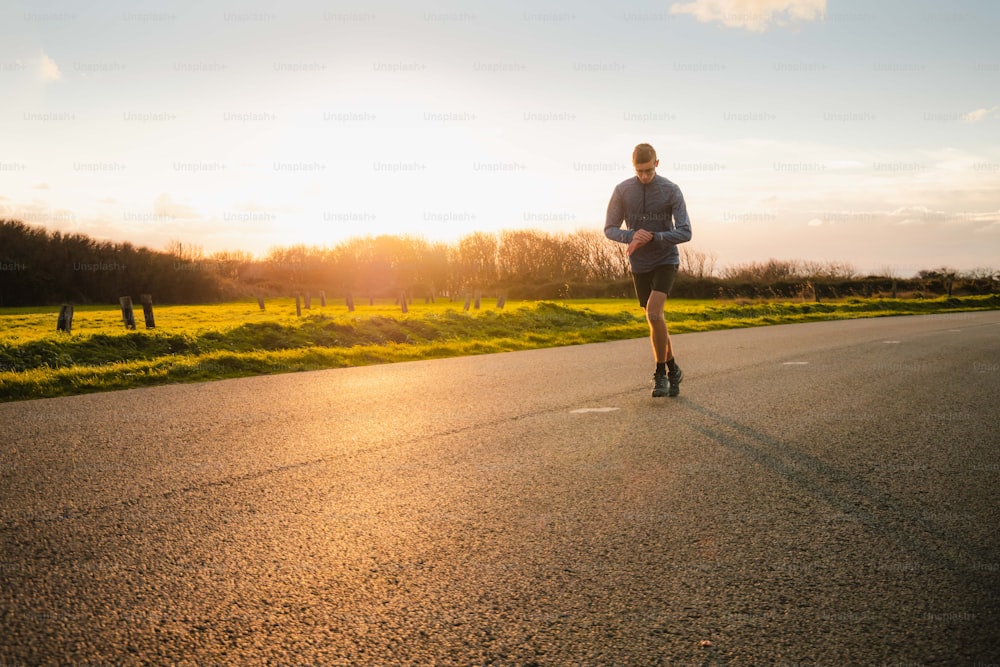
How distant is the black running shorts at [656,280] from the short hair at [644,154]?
3.82ft

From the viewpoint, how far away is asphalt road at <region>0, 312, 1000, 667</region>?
2463 mm

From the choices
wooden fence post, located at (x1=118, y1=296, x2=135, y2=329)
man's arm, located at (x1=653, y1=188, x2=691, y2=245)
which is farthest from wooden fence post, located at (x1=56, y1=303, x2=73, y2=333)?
man's arm, located at (x1=653, y1=188, x2=691, y2=245)

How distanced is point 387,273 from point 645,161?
71.0 metres

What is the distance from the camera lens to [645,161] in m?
7.63

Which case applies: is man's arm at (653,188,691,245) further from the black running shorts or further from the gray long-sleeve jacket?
the black running shorts

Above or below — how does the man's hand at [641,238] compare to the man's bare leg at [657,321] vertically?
above

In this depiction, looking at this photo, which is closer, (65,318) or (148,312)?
(65,318)

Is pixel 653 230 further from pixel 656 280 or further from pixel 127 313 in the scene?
pixel 127 313

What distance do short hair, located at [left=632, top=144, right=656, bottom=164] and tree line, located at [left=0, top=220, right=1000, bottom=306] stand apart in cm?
5353

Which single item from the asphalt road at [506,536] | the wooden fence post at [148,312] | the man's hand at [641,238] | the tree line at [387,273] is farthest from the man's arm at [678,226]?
the tree line at [387,273]

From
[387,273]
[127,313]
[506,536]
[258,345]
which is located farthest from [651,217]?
[387,273]

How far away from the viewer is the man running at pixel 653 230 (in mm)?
7781

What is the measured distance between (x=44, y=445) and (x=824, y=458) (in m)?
5.89

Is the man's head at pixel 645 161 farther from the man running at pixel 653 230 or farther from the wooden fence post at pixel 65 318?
the wooden fence post at pixel 65 318
